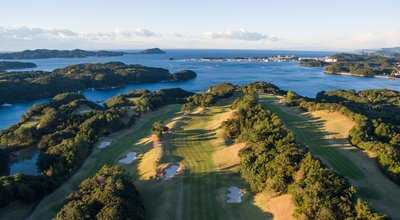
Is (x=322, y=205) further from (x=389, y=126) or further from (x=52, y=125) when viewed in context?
(x=52, y=125)

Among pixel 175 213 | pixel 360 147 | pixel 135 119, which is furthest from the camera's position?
pixel 135 119

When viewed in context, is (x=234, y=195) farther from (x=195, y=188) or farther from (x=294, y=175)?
(x=294, y=175)

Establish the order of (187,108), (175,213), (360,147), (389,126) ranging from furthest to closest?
(187,108) < (389,126) < (360,147) < (175,213)

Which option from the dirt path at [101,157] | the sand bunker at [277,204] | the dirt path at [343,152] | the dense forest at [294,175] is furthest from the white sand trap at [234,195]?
the dirt path at [101,157]

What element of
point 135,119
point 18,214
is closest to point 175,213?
point 18,214

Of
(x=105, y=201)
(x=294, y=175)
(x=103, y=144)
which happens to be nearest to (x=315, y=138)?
(x=294, y=175)

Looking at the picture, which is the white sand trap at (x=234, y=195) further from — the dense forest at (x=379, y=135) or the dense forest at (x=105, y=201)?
the dense forest at (x=379, y=135)
